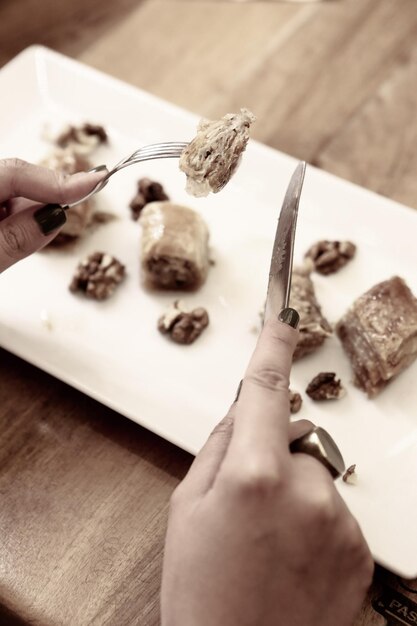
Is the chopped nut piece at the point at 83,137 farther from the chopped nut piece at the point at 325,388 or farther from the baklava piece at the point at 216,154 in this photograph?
the chopped nut piece at the point at 325,388

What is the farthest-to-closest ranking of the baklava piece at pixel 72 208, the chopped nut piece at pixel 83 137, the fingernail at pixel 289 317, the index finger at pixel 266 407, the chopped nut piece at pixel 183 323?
the chopped nut piece at pixel 83 137 → the baklava piece at pixel 72 208 → the chopped nut piece at pixel 183 323 → the fingernail at pixel 289 317 → the index finger at pixel 266 407

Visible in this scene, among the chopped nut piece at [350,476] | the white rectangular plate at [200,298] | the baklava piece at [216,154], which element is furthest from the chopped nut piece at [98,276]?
the chopped nut piece at [350,476]

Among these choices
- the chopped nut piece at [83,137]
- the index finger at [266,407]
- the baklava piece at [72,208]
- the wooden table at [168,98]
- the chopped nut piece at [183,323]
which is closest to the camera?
the index finger at [266,407]

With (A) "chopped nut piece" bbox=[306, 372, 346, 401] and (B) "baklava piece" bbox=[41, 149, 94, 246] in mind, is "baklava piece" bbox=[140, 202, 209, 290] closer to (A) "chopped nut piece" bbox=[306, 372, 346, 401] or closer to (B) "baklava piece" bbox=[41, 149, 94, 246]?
(B) "baklava piece" bbox=[41, 149, 94, 246]

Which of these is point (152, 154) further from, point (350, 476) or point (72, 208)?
point (350, 476)

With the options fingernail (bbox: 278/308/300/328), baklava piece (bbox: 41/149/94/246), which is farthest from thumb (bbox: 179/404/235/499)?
baklava piece (bbox: 41/149/94/246)

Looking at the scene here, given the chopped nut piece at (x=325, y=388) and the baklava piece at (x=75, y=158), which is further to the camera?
the baklava piece at (x=75, y=158)
